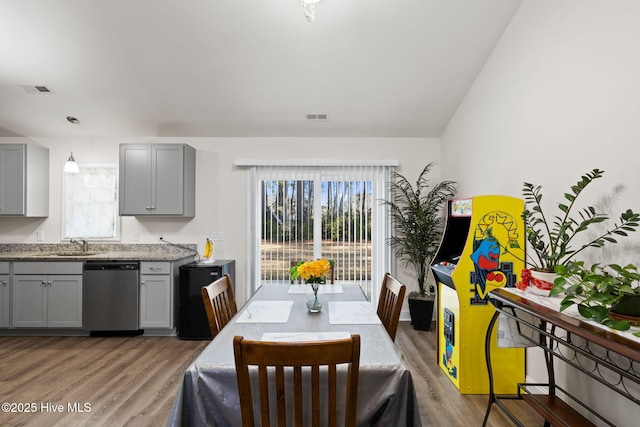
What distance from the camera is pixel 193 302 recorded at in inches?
149

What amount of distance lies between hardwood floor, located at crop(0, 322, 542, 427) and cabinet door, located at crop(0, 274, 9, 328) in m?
0.21

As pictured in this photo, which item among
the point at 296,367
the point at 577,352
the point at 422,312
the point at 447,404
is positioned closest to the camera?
the point at 296,367

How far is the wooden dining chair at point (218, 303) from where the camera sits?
72.9 inches

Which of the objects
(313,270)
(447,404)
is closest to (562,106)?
(313,270)

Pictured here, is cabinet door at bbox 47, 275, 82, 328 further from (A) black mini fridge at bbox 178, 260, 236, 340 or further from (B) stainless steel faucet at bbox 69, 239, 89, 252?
(A) black mini fridge at bbox 178, 260, 236, 340

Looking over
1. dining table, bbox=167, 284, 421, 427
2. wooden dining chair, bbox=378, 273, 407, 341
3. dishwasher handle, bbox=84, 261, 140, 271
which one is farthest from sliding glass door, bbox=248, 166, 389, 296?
dining table, bbox=167, 284, 421, 427

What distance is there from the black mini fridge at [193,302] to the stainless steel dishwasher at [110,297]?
1.71 ft

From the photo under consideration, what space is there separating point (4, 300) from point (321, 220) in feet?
12.3

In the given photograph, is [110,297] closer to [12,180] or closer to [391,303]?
[12,180]

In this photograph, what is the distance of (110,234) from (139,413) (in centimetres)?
283

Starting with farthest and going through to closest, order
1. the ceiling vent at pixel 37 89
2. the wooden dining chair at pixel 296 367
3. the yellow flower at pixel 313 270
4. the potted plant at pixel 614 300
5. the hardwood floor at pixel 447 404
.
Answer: the ceiling vent at pixel 37 89 → the hardwood floor at pixel 447 404 → the yellow flower at pixel 313 270 → the potted plant at pixel 614 300 → the wooden dining chair at pixel 296 367

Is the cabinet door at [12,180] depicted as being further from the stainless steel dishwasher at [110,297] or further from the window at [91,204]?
the stainless steel dishwasher at [110,297]

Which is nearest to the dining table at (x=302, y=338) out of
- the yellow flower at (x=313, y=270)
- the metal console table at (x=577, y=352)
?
the yellow flower at (x=313, y=270)

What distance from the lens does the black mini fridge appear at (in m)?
3.79
